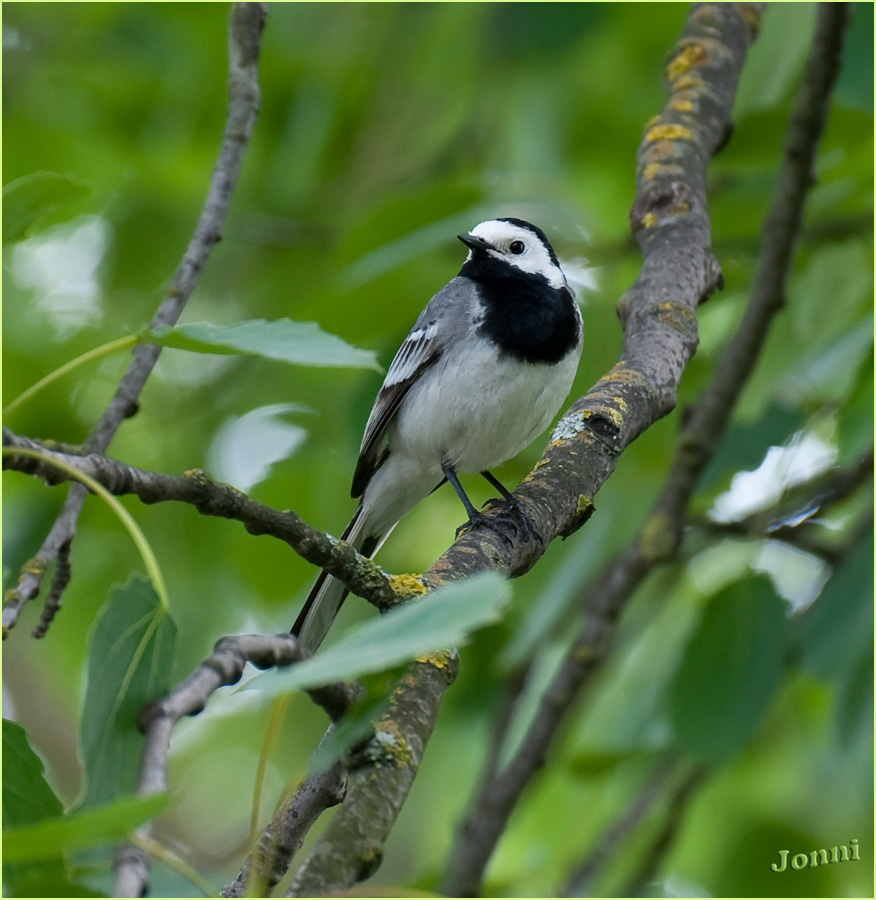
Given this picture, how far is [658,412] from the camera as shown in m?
2.72

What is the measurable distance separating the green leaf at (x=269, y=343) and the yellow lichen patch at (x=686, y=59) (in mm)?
2686

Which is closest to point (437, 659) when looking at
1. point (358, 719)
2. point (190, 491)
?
point (358, 719)

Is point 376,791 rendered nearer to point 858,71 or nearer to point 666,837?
point 666,837

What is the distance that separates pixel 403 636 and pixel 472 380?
2676 millimetres

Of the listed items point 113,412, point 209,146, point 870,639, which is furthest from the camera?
point 209,146

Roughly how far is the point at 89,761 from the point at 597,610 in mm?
2621

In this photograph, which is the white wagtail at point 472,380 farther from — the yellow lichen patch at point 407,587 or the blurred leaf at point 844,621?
the yellow lichen patch at point 407,587

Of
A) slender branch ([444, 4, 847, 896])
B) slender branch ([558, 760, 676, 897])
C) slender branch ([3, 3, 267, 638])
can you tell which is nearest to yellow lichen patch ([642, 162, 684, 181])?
slender branch ([444, 4, 847, 896])

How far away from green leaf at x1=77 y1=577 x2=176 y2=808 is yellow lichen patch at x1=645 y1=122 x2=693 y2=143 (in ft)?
8.32

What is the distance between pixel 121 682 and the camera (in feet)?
5.12

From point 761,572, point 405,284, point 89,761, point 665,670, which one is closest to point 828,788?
point 665,670

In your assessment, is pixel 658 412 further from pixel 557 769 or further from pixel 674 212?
pixel 557 769

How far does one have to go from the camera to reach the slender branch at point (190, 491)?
1548 millimetres

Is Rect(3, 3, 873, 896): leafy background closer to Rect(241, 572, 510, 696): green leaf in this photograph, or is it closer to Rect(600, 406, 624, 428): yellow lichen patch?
Rect(600, 406, 624, 428): yellow lichen patch
